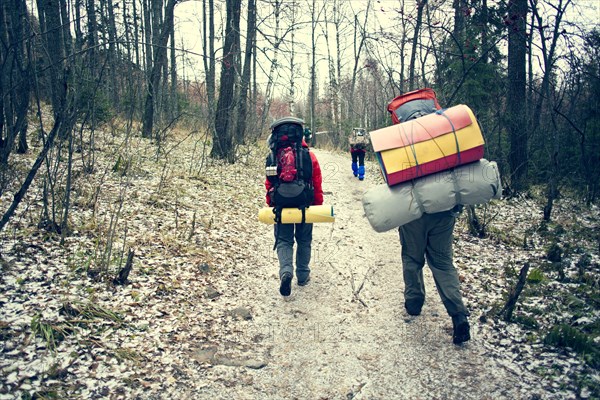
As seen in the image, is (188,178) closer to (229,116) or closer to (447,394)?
(229,116)

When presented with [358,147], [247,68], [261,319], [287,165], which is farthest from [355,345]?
[247,68]

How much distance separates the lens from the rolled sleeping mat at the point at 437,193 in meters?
3.53

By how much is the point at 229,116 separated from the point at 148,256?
7.49 m

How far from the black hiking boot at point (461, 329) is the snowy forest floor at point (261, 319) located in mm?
136

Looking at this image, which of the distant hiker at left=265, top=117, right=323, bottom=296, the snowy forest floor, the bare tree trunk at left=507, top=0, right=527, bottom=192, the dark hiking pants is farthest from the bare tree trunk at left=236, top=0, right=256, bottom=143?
the dark hiking pants

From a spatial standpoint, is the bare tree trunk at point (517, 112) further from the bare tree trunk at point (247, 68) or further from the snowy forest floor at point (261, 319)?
the bare tree trunk at point (247, 68)

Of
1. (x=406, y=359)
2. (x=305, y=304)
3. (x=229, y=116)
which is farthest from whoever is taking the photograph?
(x=229, y=116)

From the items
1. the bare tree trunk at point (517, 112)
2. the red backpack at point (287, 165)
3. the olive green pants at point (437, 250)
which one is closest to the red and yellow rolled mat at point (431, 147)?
the olive green pants at point (437, 250)

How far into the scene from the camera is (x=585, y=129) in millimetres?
8727

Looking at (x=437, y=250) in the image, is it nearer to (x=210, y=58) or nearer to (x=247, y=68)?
(x=210, y=58)

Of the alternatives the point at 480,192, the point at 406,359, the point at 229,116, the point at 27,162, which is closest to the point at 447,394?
the point at 406,359

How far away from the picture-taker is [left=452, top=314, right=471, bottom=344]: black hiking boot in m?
3.84

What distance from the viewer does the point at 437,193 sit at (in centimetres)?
356

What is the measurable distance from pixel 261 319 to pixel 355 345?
3.74 ft
